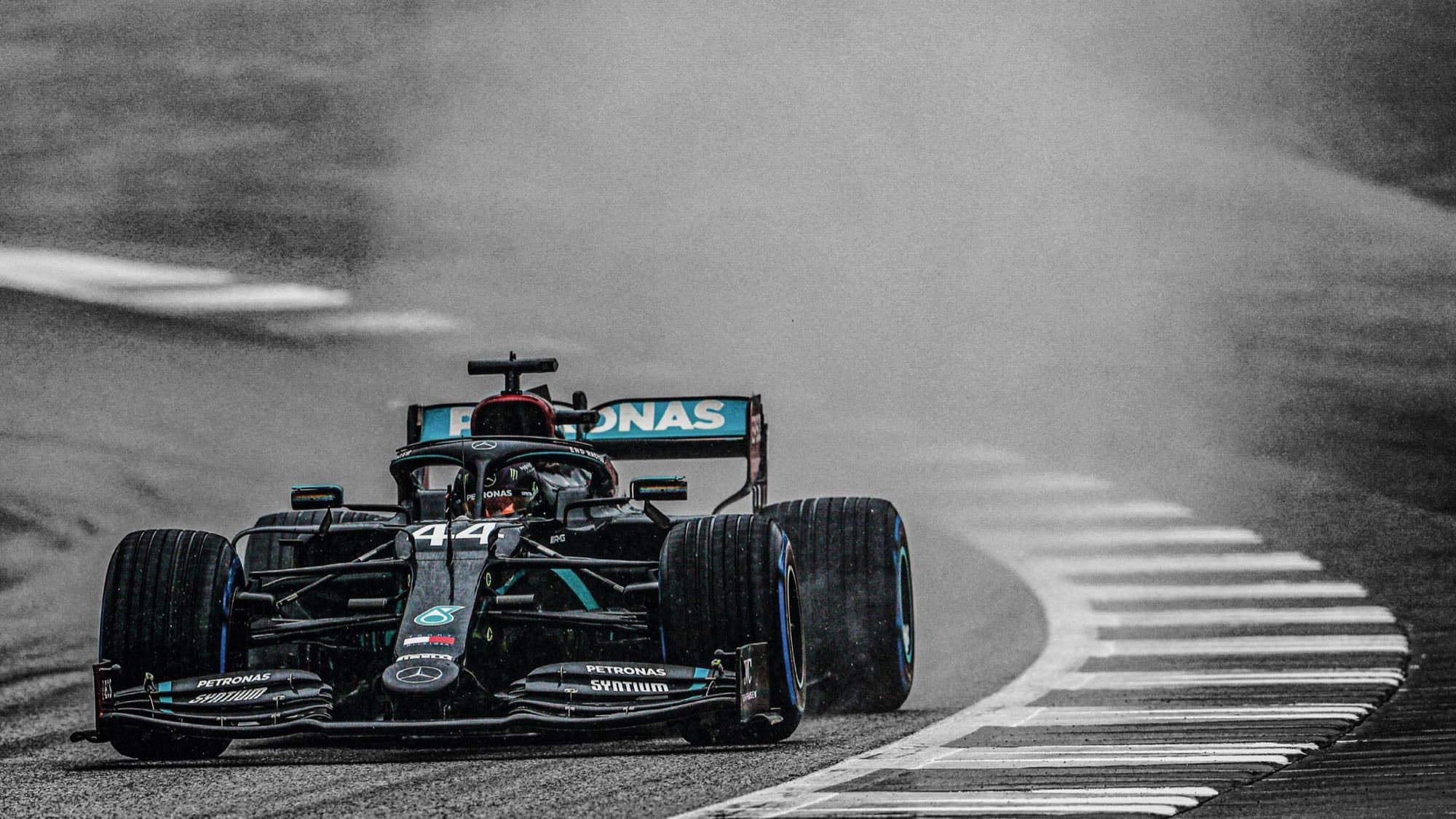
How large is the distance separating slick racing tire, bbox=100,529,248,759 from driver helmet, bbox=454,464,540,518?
1281 millimetres

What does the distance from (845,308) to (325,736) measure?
53.7 feet

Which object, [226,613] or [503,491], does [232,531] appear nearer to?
[503,491]

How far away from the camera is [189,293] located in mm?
16922

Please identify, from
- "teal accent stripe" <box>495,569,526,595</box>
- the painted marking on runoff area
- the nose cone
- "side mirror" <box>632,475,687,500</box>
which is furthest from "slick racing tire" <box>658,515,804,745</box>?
the painted marking on runoff area

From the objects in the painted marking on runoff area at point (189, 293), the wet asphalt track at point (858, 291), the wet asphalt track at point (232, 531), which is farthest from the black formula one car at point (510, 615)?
the painted marking on runoff area at point (189, 293)

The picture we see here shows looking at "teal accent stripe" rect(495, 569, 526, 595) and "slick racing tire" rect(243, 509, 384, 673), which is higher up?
"slick racing tire" rect(243, 509, 384, 673)

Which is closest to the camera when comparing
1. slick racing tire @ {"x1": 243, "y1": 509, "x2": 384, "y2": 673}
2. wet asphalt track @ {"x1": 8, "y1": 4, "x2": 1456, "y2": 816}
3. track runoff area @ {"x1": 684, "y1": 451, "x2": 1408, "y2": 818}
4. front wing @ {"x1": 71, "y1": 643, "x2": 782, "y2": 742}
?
track runoff area @ {"x1": 684, "y1": 451, "x2": 1408, "y2": 818}

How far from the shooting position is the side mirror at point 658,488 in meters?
8.36

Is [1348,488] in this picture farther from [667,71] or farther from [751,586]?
[751,586]

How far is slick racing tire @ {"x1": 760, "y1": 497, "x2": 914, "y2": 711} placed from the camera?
951 cm

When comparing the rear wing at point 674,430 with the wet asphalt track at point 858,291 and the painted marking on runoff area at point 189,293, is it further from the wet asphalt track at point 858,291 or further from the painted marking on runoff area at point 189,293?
the painted marking on runoff area at point 189,293

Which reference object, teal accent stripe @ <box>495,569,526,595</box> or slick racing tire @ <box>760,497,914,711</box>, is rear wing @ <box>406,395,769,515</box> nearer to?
slick racing tire @ <box>760,497,914,711</box>

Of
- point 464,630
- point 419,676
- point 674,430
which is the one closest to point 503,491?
point 464,630

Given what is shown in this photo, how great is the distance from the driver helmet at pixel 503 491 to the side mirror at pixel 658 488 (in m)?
0.78
